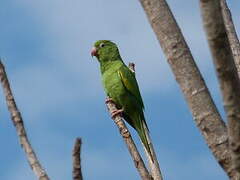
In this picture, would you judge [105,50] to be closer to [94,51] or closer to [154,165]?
[94,51]

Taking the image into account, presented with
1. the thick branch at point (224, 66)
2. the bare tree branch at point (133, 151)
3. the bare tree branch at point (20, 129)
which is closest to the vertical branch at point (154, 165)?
the bare tree branch at point (133, 151)

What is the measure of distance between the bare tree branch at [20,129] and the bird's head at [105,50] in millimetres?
5676

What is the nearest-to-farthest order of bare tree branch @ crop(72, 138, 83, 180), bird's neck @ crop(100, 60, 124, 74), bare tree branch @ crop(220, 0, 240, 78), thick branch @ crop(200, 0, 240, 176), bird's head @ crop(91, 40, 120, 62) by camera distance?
thick branch @ crop(200, 0, 240, 176)
bare tree branch @ crop(72, 138, 83, 180)
bare tree branch @ crop(220, 0, 240, 78)
bird's neck @ crop(100, 60, 124, 74)
bird's head @ crop(91, 40, 120, 62)

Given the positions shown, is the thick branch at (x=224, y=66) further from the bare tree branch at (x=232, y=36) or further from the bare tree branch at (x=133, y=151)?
the bare tree branch at (x=232, y=36)

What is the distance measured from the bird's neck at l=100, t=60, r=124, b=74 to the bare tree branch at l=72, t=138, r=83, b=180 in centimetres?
576

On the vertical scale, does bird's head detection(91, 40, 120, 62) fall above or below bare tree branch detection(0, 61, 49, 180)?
above

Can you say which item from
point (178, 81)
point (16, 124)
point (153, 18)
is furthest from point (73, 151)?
point (153, 18)

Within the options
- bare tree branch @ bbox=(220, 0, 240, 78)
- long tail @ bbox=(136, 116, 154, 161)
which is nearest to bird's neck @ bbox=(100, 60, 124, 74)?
long tail @ bbox=(136, 116, 154, 161)

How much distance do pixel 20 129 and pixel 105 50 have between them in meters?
5.90

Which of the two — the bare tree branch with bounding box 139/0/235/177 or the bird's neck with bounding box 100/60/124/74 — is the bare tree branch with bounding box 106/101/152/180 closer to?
the bare tree branch with bounding box 139/0/235/177

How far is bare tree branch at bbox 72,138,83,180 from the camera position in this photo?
2727mm

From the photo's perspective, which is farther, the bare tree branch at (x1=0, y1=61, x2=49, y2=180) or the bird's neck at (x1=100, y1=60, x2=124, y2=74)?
the bird's neck at (x1=100, y1=60, x2=124, y2=74)

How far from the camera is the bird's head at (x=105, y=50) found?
8.73m

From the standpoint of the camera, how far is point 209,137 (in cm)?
286
